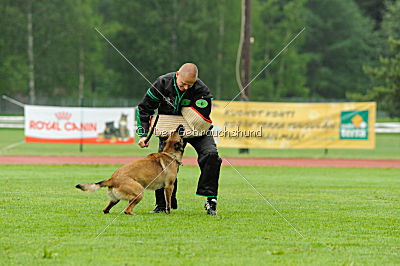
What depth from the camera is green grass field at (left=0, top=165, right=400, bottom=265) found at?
642cm

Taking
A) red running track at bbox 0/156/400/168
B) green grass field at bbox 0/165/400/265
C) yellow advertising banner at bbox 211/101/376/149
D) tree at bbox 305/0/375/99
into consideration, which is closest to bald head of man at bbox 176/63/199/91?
green grass field at bbox 0/165/400/265

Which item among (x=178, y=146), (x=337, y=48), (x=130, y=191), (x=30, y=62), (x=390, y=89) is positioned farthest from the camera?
(x=337, y=48)

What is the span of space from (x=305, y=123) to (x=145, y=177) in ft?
52.0

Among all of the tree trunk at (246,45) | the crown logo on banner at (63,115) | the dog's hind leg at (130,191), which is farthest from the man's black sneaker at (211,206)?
the tree trunk at (246,45)

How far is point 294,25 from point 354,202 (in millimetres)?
58710

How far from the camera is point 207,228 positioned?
8.00 m

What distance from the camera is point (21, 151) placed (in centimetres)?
2478

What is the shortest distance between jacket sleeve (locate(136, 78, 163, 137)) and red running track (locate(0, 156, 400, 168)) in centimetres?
1084

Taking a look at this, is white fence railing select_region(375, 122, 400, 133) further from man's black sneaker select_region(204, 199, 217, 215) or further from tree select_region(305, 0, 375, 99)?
tree select_region(305, 0, 375, 99)

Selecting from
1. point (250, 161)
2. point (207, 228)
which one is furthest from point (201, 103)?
point (250, 161)

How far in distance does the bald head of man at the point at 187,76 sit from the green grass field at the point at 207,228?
164 centimetres

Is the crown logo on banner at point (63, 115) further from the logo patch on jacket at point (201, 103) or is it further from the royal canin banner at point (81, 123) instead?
the logo patch on jacket at point (201, 103)

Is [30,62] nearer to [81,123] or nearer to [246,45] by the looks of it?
[246,45]

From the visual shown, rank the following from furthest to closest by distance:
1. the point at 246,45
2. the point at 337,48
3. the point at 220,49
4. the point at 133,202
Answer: the point at 337,48 < the point at 220,49 < the point at 246,45 < the point at 133,202
